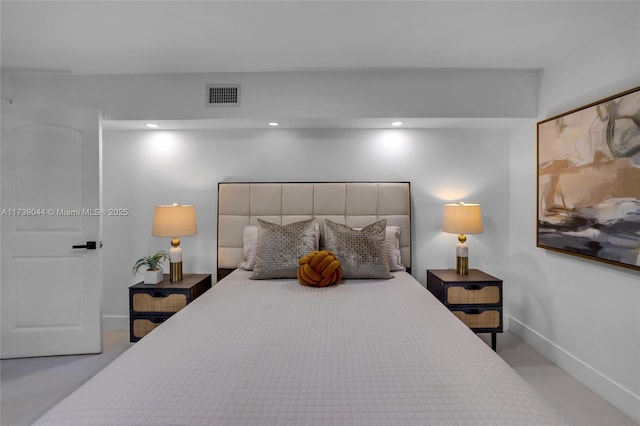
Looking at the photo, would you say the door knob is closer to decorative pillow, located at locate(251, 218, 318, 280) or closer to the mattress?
decorative pillow, located at locate(251, 218, 318, 280)

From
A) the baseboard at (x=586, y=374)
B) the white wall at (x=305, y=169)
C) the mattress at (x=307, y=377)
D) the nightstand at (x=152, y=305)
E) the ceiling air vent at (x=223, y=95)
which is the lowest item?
the baseboard at (x=586, y=374)

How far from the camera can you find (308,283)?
253 cm

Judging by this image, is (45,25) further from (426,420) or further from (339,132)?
(426,420)

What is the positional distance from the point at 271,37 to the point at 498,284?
262cm

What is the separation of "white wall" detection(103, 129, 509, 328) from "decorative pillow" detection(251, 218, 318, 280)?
70cm

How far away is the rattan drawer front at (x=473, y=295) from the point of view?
2857 mm

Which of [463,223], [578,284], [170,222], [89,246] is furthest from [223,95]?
[578,284]

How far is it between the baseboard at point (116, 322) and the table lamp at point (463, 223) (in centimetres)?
329

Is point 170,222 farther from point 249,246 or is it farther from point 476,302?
point 476,302

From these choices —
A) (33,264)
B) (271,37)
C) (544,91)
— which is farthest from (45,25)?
(544,91)

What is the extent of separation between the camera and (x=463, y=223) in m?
3.02

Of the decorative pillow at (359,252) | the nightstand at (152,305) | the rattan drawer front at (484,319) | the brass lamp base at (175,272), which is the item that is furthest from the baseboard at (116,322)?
the rattan drawer front at (484,319)

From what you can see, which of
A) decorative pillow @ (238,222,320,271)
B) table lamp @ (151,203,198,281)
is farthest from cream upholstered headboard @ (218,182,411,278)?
table lamp @ (151,203,198,281)

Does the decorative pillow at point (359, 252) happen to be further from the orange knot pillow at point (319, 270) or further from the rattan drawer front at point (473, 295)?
the rattan drawer front at point (473, 295)
